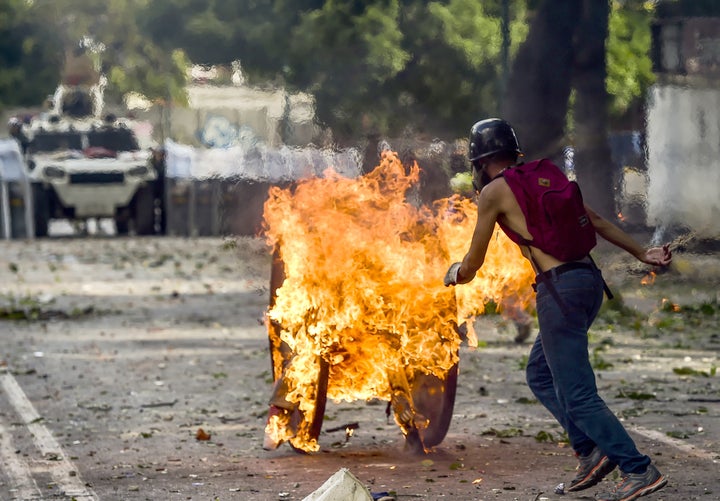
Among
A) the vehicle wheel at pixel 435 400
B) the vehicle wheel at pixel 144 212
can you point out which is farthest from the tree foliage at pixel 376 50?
the vehicle wheel at pixel 435 400

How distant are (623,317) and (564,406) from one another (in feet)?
28.5

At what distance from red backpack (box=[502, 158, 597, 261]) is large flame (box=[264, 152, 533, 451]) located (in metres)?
1.34

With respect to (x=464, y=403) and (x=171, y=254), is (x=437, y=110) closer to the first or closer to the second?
(x=171, y=254)

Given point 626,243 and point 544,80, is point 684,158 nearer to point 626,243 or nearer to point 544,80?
point 544,80

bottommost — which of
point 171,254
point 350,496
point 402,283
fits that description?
point 171,254

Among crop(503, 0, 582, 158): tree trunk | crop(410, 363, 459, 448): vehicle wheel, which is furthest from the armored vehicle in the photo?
crop(410, 363, 459, 448): vehicle wheel

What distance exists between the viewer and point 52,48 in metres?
52.3

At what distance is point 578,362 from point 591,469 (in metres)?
0.52

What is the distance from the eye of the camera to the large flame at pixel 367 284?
7.86 meters

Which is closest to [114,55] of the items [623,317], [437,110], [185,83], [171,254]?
[185,83]

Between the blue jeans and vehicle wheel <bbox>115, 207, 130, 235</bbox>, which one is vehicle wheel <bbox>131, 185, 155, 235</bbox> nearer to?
vehicle wheel <bbox>115, 207, 130, 235</bbox>

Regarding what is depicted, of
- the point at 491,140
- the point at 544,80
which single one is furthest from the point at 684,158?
the point at 491,140

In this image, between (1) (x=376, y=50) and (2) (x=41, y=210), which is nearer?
(2) (x=41, y=210)

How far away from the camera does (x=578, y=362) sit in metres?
6.66
